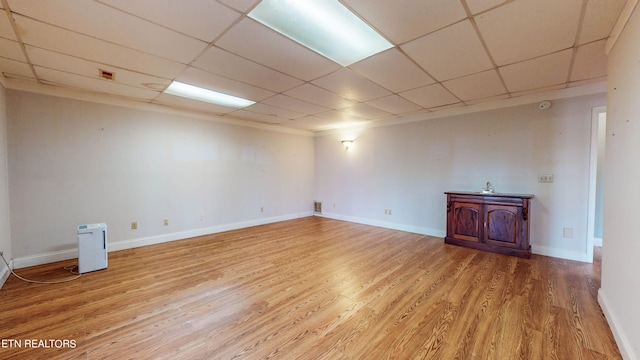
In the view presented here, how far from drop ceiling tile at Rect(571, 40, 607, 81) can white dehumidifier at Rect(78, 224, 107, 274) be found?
541 cm

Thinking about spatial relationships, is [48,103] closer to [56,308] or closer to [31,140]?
[31,140]

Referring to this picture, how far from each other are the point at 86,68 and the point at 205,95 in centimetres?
130

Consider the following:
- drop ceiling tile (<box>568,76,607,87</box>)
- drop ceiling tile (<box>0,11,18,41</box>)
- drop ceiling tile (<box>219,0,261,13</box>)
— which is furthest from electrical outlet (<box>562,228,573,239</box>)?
drop ceiling tile (<box>0,11,18,41</box>)

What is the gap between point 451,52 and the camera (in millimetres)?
2260

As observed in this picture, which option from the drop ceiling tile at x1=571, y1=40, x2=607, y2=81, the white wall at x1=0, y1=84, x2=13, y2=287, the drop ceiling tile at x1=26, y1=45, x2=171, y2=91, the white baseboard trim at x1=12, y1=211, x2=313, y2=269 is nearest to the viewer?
the drop ceiling tile at x1=571, y1=40, x2=607, y2=81

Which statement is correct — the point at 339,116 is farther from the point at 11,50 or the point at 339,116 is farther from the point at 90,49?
the point at 11,50

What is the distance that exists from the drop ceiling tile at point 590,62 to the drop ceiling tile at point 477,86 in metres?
0.65

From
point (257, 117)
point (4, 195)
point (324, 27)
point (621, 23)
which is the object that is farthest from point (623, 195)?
point (4, 195)

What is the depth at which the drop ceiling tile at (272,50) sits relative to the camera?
195cm

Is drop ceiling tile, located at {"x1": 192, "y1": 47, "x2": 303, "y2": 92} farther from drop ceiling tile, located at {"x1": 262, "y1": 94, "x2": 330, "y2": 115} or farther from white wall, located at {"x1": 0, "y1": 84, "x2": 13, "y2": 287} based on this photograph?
white wall, located at {"x1": 0, "y1": 84, "x2": 13, "y2": 287}

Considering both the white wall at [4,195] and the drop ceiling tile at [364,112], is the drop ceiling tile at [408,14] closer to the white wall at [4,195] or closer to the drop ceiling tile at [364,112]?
the drop ceiling tile at [364,112]

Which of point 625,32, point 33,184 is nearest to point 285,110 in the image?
point 33,184

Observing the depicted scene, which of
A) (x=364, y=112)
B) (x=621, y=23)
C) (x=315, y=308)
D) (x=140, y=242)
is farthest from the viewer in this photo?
(x=364, y=112)

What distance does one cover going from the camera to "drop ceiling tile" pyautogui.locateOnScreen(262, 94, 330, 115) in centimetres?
364
